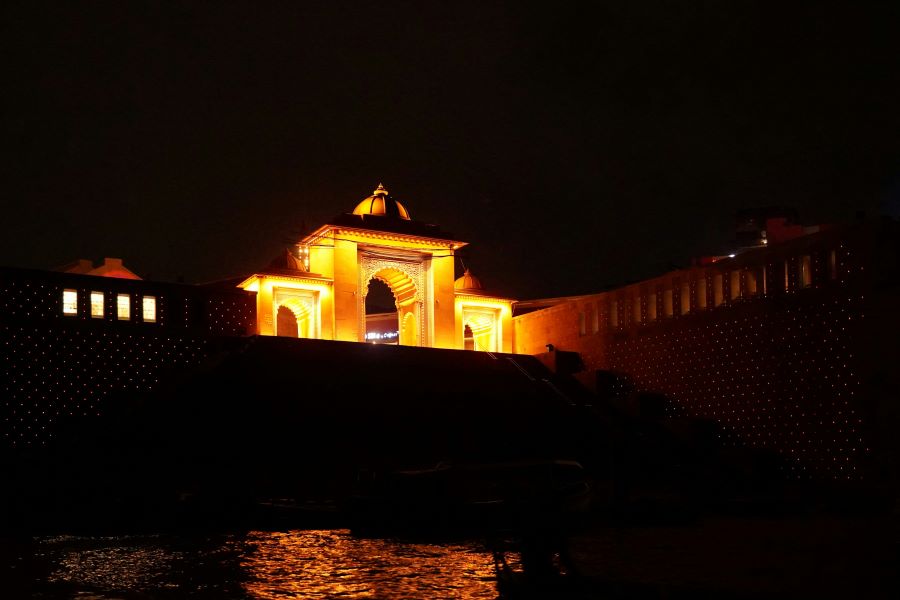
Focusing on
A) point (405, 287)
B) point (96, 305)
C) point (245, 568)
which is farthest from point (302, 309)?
point (245, 568)

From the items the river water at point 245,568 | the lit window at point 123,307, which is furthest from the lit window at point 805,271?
the lit window at point 123,307

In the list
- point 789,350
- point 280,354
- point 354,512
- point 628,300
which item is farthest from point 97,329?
point 789,350

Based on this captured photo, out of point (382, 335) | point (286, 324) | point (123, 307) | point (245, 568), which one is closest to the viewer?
point (245, 568)

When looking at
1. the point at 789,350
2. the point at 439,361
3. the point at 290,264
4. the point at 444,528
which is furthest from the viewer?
the point at 290,264

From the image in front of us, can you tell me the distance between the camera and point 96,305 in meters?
16.7

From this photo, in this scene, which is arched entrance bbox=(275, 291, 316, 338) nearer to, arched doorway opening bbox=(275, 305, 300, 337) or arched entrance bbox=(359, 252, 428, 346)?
arched entrance bbox=(359, 252, 428, 346)

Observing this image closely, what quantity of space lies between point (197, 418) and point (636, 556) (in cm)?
769

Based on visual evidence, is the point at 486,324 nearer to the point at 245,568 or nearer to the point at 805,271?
the point at 805,271

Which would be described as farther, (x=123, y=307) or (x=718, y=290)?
(x=123, y=307)

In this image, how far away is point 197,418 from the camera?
1381 cm

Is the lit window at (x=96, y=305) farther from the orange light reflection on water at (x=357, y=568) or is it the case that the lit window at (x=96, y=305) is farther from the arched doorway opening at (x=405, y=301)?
the orange light reflection on water at (x=357, y=568)

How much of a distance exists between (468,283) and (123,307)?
9268 millimetres

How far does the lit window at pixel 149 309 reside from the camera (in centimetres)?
1717

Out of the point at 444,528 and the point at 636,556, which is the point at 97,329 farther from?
the point at 636,556
